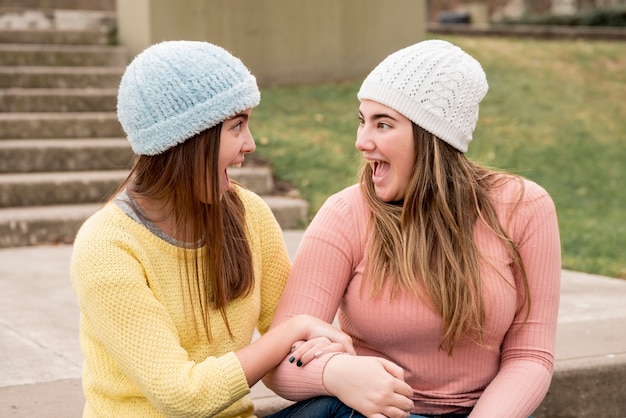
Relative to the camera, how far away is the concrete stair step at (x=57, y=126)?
7.40 metres

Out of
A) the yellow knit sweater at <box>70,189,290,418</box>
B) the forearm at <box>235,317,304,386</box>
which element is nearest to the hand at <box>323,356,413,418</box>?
the forearm at <box>235,317,304,386</box>

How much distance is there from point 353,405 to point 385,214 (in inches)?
21.9

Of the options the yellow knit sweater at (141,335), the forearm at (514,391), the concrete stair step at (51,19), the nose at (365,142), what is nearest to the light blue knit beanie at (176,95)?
the yellow knit sweater at (141,335)

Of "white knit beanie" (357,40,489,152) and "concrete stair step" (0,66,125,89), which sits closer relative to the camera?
"white knit beanie" (357,40,489,152)

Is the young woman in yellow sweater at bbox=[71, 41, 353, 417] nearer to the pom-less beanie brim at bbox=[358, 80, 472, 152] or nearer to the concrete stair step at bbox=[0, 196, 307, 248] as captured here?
the pom-less beanie brim at bbox=[358, 80, 472, 152]

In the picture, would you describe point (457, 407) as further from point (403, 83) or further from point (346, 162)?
point (346, 162)

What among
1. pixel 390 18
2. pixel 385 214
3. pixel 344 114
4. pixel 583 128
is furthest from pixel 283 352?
pixel 390 18

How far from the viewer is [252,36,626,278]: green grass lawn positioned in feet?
22.9

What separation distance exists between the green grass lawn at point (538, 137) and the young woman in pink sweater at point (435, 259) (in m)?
3.18

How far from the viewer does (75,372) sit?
361cm

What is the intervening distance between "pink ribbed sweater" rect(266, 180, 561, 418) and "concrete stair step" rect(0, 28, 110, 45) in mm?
6826

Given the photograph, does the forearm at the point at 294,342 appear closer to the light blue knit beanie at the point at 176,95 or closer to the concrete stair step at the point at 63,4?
the light blue knit beanie at the point at 176,95

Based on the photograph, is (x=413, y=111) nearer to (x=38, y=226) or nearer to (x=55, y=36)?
(x=38, y=226)

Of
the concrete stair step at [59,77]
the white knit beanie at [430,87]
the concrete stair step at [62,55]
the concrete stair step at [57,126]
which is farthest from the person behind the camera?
the concrete stair step at [62,55]
